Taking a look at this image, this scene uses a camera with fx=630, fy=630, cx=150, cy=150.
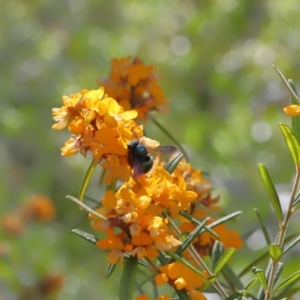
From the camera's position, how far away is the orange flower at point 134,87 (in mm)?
699

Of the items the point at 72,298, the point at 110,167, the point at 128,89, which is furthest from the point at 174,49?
the point at 110,167

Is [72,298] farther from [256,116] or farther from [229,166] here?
[256,116]

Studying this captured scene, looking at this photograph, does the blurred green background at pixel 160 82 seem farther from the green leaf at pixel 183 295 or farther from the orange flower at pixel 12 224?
the green leaf at pixel 183 295

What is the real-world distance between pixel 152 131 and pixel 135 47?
0.90 meters

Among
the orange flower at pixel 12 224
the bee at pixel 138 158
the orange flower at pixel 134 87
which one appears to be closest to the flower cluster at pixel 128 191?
the bee at pixel 138 158

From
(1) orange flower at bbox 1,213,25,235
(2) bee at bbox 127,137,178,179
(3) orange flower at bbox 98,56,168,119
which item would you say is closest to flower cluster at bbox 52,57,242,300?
(2) bee at bbox 127,137,178,179

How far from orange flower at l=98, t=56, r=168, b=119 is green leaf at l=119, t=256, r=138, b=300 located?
0.78 ft

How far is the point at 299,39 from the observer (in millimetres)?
3033

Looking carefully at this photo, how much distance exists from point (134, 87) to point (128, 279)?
28 centimetres

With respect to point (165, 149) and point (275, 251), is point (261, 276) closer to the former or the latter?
point (275, 251)

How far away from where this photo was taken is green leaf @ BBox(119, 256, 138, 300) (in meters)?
0.48

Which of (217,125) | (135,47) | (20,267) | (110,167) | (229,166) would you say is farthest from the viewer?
(135,47)

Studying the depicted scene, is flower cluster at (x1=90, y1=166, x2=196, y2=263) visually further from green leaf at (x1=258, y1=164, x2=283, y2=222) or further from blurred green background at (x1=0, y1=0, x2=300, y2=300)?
blurred green background at (x1=0, y1=0, x2=300, y2=300)

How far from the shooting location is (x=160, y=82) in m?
2.91
